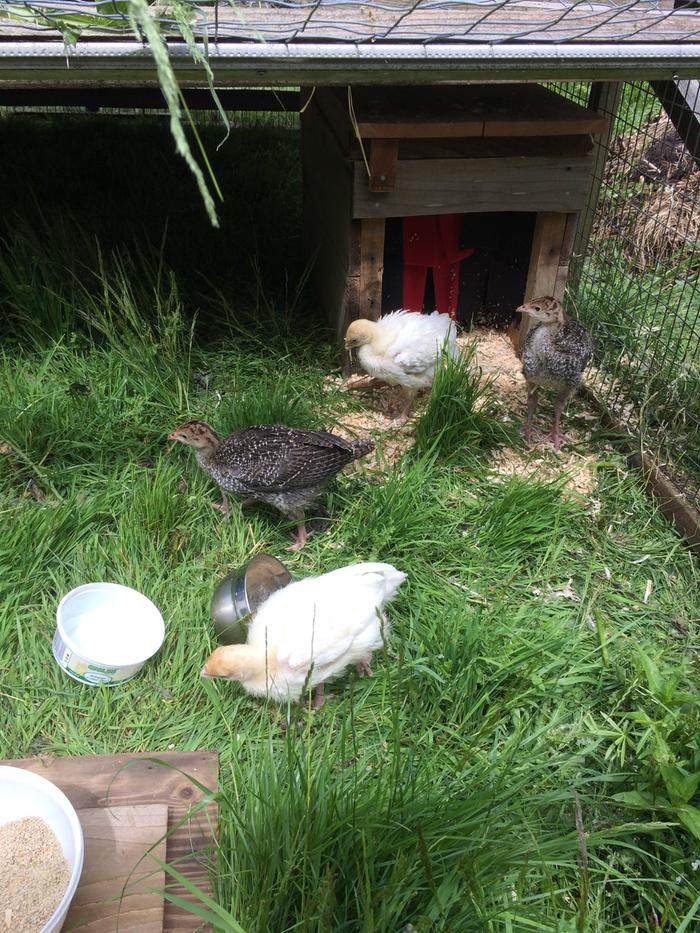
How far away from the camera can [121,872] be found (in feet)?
7.36

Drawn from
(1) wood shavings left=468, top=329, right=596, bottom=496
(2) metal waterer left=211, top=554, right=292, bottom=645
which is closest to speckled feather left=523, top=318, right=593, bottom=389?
(1) wood shavings left=468, top=329, right=596, bottom=496

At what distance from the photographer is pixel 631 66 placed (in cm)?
295

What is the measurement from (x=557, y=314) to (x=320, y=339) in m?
1.58

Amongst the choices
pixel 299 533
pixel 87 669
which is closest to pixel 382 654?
pixel 299 533

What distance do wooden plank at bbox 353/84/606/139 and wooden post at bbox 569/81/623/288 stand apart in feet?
1.41

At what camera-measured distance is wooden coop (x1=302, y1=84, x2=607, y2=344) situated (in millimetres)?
4102

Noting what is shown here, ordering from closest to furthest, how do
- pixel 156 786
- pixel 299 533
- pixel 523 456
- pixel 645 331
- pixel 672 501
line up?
pixel 156 786
pixel 299 533
pixel 672 501
pixel 523 456
pixel 645 331

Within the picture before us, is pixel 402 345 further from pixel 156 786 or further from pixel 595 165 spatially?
pixel 156 786

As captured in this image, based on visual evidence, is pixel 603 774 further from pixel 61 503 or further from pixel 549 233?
pixel 549 233

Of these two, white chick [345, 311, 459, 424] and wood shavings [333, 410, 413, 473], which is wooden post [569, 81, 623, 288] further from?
wood shavings [333, 410, 413, 473]

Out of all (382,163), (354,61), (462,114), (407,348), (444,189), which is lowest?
(407,348)

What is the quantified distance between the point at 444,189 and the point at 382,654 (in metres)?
2.61

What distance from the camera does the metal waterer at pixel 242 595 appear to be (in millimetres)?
3029

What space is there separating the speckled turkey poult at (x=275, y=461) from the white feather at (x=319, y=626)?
0.62 m
